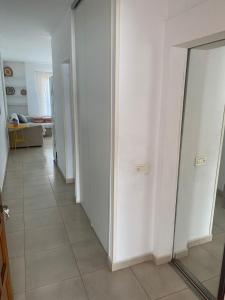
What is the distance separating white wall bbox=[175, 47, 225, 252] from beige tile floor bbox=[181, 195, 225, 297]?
0.09 metres

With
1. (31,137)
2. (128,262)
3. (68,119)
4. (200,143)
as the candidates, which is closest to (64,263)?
(128,262)

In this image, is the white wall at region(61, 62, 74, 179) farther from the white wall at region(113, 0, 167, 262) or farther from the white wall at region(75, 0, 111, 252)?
the white wall at region(113, 0, 167, 262)

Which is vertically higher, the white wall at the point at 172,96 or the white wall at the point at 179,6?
the white wall at the point at 179,6

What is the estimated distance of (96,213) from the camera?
2617 mm

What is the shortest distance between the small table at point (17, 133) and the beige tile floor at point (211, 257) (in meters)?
5.86

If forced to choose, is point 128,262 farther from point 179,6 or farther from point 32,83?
point 32,83

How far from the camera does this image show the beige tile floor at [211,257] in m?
2.06

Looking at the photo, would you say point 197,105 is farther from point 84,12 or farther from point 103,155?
point 84,12

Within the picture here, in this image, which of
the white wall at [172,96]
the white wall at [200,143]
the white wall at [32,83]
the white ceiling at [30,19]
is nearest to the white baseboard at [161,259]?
the white wall at [172,96]

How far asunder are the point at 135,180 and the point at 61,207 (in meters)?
1.76

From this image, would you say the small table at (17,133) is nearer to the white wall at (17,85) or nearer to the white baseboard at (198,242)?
the white wall at (17,85)

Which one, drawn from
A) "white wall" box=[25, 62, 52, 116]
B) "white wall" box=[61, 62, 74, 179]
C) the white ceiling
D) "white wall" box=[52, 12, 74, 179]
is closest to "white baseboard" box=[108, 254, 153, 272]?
"white wall" box=[61, 62, 74, 179]

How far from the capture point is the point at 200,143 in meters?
2.15

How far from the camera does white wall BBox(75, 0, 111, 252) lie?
6.49 feet
